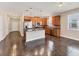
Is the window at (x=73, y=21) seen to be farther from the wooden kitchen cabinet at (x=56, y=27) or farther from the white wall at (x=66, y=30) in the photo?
the wooden kitchen cabinet at (x=56, y=27)

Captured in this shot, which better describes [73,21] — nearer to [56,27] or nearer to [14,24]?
[56,27]

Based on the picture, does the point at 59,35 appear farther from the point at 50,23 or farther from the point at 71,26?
the point at 50,23

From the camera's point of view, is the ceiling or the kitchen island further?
the kitchen island


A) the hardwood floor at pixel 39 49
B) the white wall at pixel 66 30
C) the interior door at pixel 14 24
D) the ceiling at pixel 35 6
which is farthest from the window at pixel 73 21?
the interior door at pixel 14 24

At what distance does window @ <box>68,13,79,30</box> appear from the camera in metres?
7.80

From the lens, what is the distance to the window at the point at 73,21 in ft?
25.6

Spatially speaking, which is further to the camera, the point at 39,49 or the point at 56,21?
the point at 56,21

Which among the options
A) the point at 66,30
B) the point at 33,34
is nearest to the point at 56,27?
the point at 66,30

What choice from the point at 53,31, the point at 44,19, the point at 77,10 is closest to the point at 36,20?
the point at 44,19

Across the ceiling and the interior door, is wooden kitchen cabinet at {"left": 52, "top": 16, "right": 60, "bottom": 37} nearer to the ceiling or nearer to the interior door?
the ceiling

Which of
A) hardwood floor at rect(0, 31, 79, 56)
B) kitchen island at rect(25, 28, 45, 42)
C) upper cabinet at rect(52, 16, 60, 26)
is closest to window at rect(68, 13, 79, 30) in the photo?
upper cabinet at rect(52, 16, 60, 26)

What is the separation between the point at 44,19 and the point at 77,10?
6056 millimetres

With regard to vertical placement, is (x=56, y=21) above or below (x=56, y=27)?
above

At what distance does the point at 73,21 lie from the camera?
823 cm
